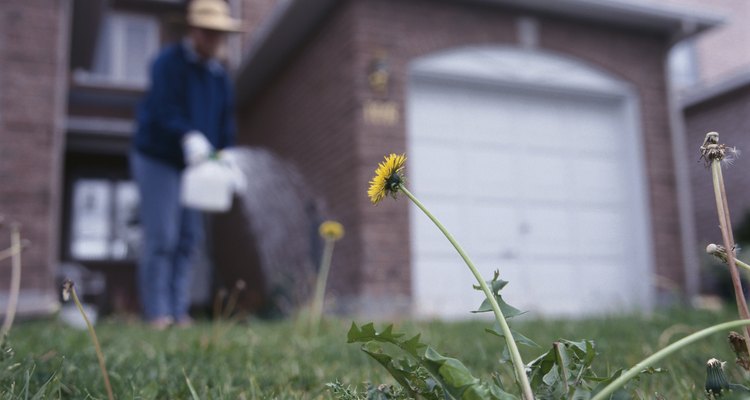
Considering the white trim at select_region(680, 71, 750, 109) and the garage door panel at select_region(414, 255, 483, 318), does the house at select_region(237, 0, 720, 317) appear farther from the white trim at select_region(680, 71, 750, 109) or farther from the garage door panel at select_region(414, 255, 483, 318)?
the white trim at select_region(680, 71, 750, 109)

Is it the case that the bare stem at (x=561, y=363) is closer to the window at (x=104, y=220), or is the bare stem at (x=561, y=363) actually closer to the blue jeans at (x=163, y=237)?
the blue jeans at (x=163, y=237)

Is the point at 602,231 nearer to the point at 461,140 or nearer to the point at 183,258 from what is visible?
the point at 461,140

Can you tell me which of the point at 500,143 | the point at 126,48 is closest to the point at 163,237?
the point at 500,143

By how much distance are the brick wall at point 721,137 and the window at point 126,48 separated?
9201 millimetres

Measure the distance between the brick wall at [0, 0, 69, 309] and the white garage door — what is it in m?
3.19

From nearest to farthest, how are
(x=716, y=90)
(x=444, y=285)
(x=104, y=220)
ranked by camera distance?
(x=444, y=285), (x=716, y=90), (x=104, y=220)

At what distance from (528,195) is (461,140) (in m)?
0.94

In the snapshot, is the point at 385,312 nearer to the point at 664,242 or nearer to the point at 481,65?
Answer: the point at 481,65

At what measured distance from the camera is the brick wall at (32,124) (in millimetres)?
6109

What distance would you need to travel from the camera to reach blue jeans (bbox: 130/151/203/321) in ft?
15.9

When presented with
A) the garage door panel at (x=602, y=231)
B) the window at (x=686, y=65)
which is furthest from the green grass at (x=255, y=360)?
the window at (x=686, y=65)

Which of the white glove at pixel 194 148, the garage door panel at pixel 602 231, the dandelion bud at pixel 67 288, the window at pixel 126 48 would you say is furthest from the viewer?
the window at pixel 126 48

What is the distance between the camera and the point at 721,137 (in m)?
10.4

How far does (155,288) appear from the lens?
15.7 ft
